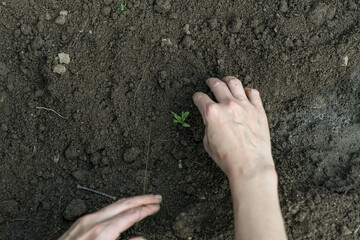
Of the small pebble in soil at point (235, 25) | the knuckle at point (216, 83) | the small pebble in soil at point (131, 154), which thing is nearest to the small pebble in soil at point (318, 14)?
the small pebble in soil at point (235, 25)

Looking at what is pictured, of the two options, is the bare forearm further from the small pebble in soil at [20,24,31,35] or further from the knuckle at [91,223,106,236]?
the small pebble in soil at [20,24,31,35]

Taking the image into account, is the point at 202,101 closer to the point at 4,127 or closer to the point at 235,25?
the point at 235,25

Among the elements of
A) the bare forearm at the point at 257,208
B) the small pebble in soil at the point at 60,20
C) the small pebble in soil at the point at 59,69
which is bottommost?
the bare forearm at the point at 257,208

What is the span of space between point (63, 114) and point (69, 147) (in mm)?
248

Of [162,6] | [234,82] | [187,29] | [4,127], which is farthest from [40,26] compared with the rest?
[234,82]

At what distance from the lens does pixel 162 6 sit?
2.89 meters

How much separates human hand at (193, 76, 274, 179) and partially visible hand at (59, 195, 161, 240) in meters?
0.56

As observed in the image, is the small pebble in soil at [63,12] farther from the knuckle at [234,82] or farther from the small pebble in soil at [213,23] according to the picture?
the knuckle at [234,82]

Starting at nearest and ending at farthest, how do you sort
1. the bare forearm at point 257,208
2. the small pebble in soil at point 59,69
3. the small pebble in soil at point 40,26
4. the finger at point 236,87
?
the bare forearm at point 257,208, the finger at point 236,87, the small pebble in soil at point 59,69, the small pebble in soil at point 40,26

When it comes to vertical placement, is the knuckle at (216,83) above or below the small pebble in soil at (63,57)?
above

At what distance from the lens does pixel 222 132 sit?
235cm

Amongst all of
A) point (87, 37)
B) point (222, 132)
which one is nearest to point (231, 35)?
point (222, 132)

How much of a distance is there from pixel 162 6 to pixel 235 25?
56 cm

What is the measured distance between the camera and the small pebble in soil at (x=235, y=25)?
2.87 m
